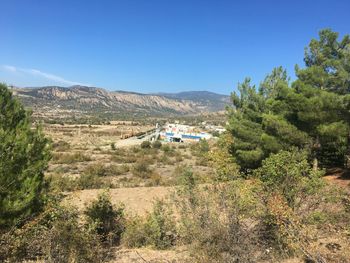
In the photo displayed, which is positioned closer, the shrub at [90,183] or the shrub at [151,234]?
the shrub at [151,234]

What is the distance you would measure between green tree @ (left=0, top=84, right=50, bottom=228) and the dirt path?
6306 millimetres

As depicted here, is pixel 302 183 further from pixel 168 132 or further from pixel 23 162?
pixel 168 132

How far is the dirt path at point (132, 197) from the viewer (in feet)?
51.6

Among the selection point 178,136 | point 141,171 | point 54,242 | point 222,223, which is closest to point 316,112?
point 222,223

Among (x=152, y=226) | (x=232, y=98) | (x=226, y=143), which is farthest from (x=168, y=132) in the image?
(x=152, y=226)

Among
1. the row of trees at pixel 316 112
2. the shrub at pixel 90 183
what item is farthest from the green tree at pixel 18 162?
the shrub at pixel 90 183

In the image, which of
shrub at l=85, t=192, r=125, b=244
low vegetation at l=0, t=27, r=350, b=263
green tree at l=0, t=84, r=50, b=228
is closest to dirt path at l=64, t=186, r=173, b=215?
shrub at l=85, t=192, r=125, b=244

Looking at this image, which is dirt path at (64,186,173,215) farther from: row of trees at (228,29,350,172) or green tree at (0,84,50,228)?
green tree at (0,84,50,228)

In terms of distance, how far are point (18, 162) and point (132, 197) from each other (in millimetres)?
10178

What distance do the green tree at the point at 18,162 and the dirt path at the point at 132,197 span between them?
20.7 feet

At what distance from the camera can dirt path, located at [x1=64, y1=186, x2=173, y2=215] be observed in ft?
51.6

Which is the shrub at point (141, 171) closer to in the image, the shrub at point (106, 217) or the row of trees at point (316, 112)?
the row of trees at point (316, 112)

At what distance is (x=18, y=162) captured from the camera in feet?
26.9

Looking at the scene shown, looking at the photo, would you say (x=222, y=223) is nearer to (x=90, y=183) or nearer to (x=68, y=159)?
(x=90, y=183)
